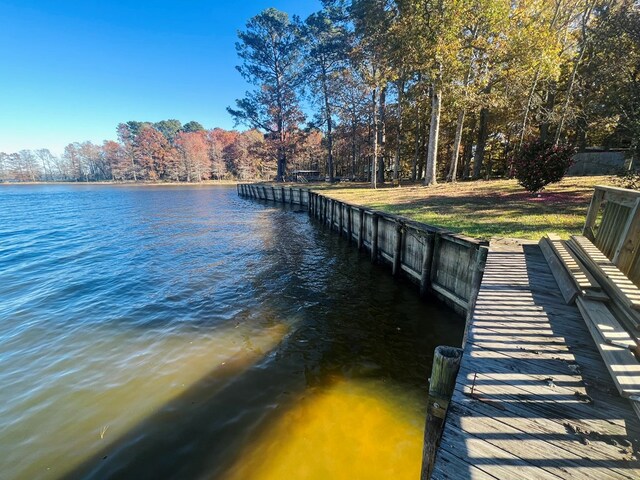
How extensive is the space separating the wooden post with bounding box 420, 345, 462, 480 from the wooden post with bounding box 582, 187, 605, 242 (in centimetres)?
555

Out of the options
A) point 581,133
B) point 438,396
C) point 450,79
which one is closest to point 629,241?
point 438,396

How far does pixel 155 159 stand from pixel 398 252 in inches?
4193

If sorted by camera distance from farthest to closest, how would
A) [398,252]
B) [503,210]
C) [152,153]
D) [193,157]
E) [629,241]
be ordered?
[152,153], [193,157], [503,210], [398,252], [629,241]

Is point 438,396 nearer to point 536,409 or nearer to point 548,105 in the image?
point 536,409

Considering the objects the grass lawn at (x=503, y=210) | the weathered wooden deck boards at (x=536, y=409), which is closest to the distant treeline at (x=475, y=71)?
the grass lawn at (x=503, y=210)

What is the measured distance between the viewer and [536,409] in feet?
8.25

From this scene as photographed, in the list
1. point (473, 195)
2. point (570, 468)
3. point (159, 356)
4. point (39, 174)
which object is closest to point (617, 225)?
point (570, 468)

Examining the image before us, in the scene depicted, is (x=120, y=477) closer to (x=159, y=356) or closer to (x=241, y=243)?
(x=159, y=356)

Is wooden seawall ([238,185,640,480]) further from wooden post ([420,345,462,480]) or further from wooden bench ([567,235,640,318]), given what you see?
wooden bench ([567,235,640,318])

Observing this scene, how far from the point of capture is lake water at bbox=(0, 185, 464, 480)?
4227mm

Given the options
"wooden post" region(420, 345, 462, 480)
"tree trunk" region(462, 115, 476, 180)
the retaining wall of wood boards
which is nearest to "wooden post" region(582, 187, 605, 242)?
the retaining wall of wood boards

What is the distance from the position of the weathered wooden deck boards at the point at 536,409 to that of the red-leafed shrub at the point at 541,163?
12204mm

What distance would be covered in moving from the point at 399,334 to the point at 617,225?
4584 millimetres

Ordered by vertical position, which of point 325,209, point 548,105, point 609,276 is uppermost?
point 548,105
